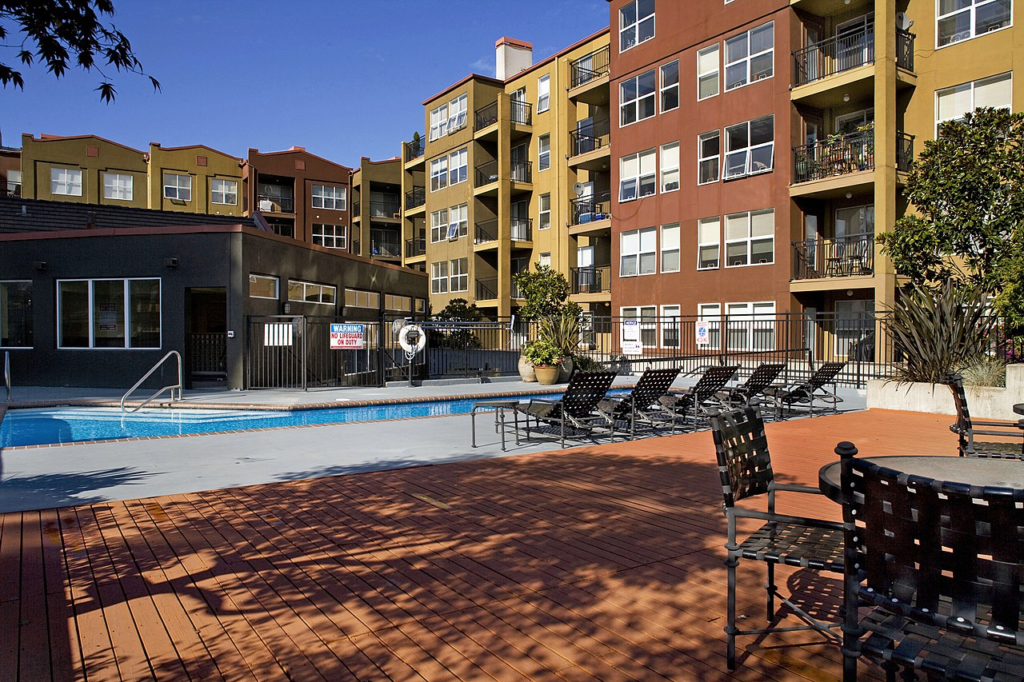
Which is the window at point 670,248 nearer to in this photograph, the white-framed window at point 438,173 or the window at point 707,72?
the window at point 707,72

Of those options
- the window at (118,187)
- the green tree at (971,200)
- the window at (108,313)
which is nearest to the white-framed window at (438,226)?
the window at (118,187)

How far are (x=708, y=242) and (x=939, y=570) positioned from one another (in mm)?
24747

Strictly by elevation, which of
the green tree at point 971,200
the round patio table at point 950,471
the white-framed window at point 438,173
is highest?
the white-framed window at point 438,173

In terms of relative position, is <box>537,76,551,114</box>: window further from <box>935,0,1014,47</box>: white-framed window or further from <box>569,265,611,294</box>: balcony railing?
<box>935,0,1014,47</box>: white-framed window

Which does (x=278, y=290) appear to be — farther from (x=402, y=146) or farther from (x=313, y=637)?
(x=402, y=146)

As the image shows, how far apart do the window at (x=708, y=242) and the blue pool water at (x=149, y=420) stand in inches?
558

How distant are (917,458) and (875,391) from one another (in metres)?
10.4

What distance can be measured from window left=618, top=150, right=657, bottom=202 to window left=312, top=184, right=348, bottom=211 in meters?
29.5

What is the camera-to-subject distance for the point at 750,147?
79.7 ft

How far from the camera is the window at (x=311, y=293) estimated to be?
1975 cm

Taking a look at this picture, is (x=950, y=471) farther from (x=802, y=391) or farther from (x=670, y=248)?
(x=670, y=248)

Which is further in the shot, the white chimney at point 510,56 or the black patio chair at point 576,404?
the white chimney at point 510,56

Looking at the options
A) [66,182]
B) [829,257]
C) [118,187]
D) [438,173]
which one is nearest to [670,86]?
[829,257]

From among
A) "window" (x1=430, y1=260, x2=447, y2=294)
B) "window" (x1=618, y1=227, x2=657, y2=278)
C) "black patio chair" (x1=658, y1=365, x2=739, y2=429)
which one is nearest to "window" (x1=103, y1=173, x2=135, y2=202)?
"window" (x1=430, y1=260, x2=447, y2=294)
